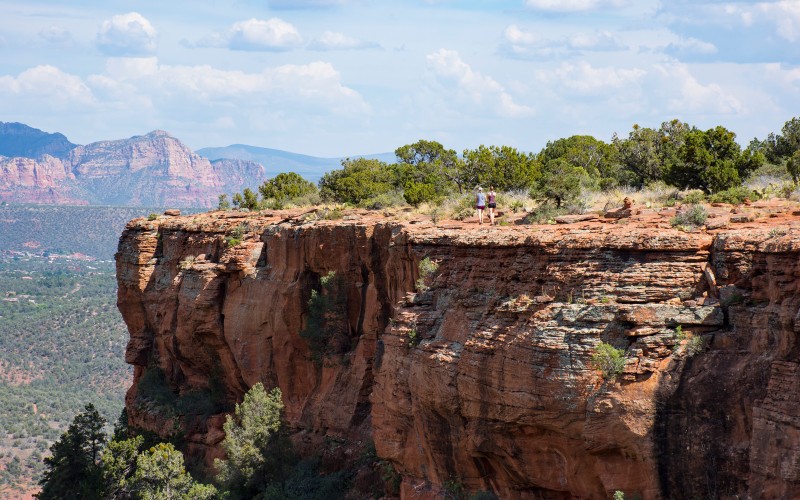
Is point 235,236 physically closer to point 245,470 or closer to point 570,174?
point 245,470

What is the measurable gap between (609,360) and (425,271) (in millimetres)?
7639

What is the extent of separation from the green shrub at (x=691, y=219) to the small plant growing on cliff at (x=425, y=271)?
6.38 metres

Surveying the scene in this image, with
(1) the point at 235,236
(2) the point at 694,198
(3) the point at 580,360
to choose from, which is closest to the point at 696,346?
(3) the point at 580,360

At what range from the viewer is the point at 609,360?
19.6 m

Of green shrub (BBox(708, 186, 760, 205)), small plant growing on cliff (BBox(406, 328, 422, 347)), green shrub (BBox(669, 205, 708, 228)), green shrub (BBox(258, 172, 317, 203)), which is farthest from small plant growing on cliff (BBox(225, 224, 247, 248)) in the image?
green shrub (BBox(669, 205, 708, 228))

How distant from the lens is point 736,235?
19.8 metres

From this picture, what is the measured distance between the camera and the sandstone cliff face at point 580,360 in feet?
59.8

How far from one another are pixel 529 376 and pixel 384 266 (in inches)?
462

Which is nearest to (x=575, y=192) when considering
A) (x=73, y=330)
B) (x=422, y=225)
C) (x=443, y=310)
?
(x=422, y=225)

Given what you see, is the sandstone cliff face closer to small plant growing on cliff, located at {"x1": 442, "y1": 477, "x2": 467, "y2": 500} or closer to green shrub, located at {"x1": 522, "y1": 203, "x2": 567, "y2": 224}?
small plant growing on cliff, located at {"x1": 442, "y1": 477, "x2": 467, "y2": 500}

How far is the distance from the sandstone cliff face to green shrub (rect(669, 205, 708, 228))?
1.75 feet

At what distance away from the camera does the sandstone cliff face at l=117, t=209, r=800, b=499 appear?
18.2 m

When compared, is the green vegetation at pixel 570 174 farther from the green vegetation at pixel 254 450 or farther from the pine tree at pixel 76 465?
the pine tree at pixel 76 465

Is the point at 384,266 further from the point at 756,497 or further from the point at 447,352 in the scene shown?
the point at 756,497
